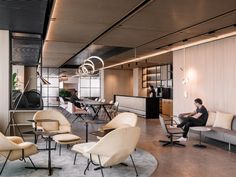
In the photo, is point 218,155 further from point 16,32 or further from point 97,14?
point 16,32

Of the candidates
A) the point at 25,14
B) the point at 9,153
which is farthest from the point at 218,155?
the point at 25,14

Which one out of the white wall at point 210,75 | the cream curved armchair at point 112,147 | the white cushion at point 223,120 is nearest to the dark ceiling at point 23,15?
the cream curved armchair at point 112,147

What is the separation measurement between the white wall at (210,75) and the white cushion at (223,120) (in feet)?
0.92

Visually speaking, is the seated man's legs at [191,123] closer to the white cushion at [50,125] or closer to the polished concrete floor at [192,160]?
the polished concrete floor at [192,160]

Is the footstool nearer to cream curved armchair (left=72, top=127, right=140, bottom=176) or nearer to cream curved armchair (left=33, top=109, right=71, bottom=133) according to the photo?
cream curved armchair (left=33, top=109, right=71, bottom=133)

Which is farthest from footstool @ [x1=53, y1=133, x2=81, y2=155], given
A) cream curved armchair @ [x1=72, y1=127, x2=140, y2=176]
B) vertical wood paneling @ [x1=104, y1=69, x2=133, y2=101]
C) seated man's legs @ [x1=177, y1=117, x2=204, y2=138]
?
vertical wood paneling @ [x1=104, y1=69, x2=133, y2=101]

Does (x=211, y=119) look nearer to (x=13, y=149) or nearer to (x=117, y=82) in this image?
(x=13, y=149)

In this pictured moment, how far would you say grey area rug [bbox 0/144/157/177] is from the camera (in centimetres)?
406

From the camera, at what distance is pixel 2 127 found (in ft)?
20.9

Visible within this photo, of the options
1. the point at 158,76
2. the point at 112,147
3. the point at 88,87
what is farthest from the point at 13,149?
the point at 88,87

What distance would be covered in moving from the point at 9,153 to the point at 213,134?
185 inches

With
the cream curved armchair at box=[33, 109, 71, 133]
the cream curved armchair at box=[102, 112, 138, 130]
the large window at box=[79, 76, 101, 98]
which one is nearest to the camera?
the cream curved armchair at box=[102, 112, 138, 130]

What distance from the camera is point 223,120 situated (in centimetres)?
653

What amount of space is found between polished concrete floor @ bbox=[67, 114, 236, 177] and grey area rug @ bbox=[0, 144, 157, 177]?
0.69 ft
